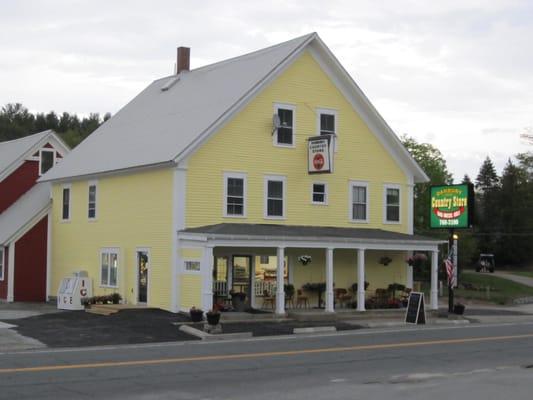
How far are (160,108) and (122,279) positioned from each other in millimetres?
8368

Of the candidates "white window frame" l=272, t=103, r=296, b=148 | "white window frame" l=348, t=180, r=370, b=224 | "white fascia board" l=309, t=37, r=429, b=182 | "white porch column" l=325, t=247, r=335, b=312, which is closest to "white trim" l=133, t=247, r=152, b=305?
"white window frame" l=272, t=103, r=296, b=148

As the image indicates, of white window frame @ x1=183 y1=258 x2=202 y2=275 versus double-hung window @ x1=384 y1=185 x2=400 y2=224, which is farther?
double-hung window @ x1=384 y1=185 x2=400 y2=224

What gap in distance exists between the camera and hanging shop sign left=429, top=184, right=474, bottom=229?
3328 centimetres

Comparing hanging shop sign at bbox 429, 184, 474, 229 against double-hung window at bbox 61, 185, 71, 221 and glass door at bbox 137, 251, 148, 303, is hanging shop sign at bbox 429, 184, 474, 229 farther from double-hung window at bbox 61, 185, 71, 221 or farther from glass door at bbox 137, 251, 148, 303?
double-hung window at bbox 61, 185, 71, 221

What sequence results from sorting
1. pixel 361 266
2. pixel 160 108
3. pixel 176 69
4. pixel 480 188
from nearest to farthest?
pixel 361 266, pixel 160 108, pixel 176 69, pixel 480 188

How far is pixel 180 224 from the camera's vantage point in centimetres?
3030

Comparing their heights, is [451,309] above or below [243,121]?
below

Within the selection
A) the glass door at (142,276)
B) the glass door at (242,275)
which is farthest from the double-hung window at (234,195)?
the glass door at (142,276)

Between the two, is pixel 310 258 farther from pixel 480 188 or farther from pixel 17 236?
pixel 480 188

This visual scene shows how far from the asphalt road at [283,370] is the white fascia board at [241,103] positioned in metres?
9.22

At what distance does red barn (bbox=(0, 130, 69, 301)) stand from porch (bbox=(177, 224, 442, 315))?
1133 centimetres

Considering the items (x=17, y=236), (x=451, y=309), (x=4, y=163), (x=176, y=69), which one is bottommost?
(x=451, y=309)

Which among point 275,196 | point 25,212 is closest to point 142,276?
point 275,196

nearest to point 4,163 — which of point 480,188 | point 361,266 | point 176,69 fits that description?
point 176,69
